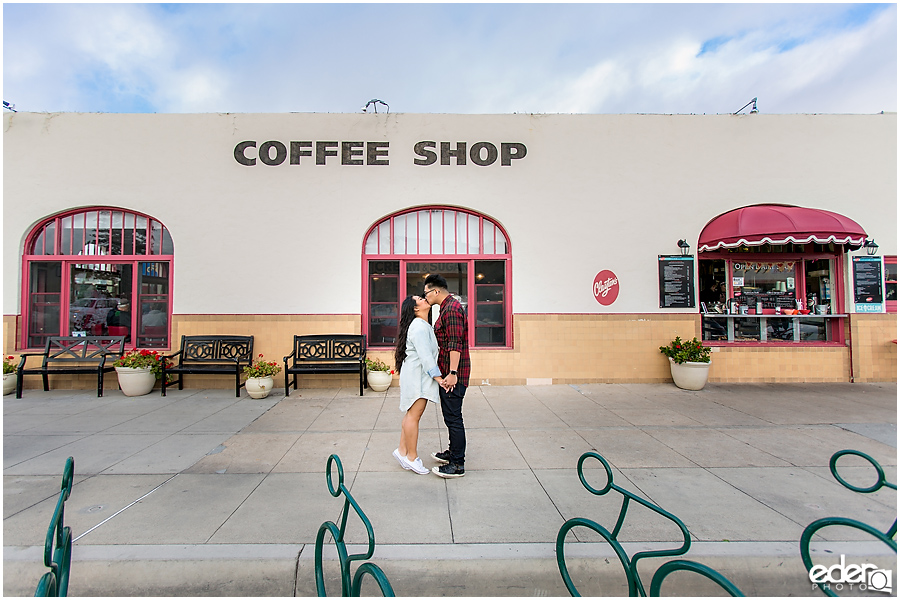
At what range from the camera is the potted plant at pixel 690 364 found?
24.5 ft

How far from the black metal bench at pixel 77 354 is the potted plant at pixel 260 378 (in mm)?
2718

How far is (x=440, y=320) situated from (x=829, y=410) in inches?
Answer: 258

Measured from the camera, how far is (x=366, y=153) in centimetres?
807

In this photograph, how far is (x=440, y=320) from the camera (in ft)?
13.1

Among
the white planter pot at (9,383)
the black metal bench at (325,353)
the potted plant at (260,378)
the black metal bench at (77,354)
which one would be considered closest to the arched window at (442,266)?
the black metal bench at (325,353)

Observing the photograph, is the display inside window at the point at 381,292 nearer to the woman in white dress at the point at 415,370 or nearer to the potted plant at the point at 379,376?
the potted plant at the point at 379,376

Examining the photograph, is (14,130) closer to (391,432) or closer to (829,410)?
(391,432)

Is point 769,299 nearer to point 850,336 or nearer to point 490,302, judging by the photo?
point 850,336

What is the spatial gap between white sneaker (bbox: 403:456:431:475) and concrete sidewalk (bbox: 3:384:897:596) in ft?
0.32

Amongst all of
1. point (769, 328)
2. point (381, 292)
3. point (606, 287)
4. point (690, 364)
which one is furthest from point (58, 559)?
point (769, 328)

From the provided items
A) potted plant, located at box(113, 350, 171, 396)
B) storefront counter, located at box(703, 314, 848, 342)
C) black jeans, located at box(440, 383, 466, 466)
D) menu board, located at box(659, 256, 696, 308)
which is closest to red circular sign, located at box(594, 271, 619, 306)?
menu board, located at box(659, 256, 696, 308)

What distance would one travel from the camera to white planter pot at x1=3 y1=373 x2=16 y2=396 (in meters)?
7.27

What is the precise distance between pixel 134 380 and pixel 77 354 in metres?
1.65

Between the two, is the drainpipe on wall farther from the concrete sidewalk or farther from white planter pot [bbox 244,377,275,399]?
white planter pot [bbox 244,377,275,399]
